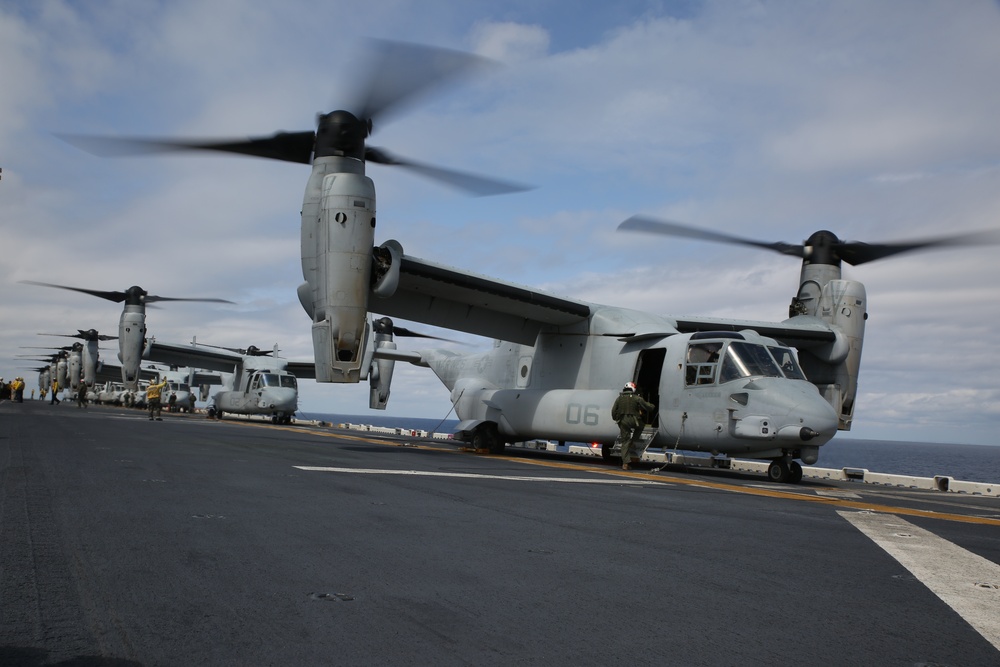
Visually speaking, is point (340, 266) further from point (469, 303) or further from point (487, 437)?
point (487, 437)

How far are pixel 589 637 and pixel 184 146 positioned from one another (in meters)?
14.1

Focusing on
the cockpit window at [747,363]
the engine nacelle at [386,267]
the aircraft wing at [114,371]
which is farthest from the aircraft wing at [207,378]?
the cockpit window at [747,363]

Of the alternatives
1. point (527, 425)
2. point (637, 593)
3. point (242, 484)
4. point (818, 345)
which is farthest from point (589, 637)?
point (818, 345)

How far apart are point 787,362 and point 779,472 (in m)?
2.08

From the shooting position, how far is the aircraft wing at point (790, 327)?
18.2 meters

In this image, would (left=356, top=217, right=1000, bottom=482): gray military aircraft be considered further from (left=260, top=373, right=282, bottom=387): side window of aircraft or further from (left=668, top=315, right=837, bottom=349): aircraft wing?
(left=260, top=373, right=282, bottom=387): side window of aircraft

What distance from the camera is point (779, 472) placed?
13453mm

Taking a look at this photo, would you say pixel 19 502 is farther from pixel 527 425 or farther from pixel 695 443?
pixel 527 425

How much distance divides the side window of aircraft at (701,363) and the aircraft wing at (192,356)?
30.8 metres

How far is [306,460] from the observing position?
11125mm

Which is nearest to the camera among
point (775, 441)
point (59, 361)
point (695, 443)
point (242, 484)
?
point (242, 484)

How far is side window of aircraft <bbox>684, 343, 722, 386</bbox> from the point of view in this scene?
1427 centimetres

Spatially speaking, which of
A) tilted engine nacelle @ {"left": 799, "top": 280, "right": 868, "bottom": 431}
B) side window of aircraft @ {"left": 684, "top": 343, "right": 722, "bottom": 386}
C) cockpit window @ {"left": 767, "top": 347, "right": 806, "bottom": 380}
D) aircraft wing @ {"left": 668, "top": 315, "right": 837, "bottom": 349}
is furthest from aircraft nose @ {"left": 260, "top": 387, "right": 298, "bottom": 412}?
cockpit window @ {"left": 767, "top": 347, "right": 806, "bottom": 380}

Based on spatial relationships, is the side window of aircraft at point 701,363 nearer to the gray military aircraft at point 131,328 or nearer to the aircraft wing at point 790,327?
the aircraft wing at point 790,327
